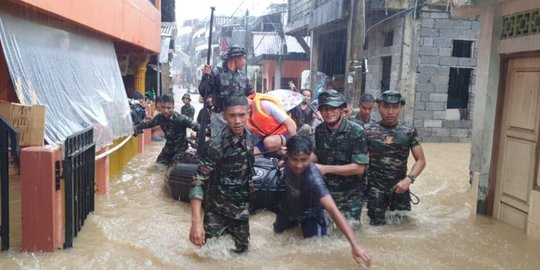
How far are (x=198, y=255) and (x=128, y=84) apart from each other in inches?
500

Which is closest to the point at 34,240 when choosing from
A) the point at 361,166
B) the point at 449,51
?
the point at 361,166

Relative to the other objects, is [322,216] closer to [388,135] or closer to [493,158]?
[388,135]

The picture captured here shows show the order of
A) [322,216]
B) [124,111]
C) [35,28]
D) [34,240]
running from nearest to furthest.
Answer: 1. [34,240]
2. [322,216]
3. [35,28]
4. [124,111]

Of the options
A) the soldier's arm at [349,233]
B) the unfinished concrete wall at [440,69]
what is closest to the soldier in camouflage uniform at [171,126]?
the soldier's arm at [349,233]

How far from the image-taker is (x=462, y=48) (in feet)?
44.2

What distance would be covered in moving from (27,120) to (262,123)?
2335 mm

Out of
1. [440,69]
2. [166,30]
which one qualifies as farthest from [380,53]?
[166,30]

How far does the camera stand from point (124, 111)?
26.4ft

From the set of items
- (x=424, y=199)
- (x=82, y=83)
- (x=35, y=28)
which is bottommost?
(x=424, y=199)

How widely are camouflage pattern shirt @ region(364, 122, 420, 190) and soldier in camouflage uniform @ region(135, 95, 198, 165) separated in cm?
322

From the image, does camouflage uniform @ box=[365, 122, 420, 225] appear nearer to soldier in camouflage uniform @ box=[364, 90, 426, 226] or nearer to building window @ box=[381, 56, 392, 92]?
soldier in camouflage uniform @ box=[364, 90, 426, 226]

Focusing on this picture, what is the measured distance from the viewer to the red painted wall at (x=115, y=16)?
18.8 feet

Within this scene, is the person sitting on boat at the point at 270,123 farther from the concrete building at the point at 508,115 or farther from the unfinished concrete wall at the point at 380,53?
the unfinished concrete wall at the point at 380,53

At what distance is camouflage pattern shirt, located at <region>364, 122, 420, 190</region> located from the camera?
505cm
